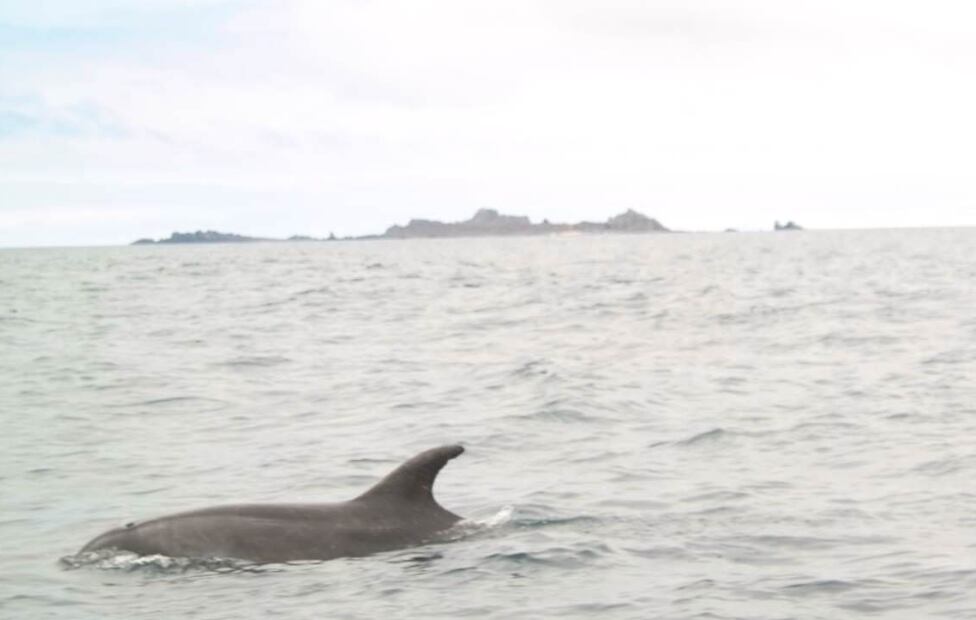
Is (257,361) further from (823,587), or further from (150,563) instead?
(823,587)

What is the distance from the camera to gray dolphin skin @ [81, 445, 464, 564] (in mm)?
11391

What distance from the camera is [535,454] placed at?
56.1 ft

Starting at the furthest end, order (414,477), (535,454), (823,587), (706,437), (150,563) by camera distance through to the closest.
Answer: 1. (706,437)
2. (535,454)
3. (414,477)
4. (150,563)
5. (823,587)

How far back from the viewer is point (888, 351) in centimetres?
2833

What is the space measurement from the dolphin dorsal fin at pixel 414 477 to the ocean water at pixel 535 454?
53cm

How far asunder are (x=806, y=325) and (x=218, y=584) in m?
25.5

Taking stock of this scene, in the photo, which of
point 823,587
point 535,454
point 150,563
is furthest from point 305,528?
point 535,454

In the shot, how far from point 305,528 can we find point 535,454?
5.92m

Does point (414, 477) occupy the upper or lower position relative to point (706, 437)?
upper

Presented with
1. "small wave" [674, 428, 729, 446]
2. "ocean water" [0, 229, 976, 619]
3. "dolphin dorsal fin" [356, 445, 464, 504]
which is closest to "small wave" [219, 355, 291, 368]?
"ocean water" [0, 229, 976, 619]

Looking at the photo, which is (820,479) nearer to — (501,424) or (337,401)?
(501,424)

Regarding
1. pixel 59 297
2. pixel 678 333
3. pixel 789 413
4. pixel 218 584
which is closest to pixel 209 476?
pixel 218 584

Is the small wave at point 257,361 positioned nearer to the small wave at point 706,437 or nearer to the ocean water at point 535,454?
the ocean water at point 535,454

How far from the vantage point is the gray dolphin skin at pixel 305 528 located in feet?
37.4
